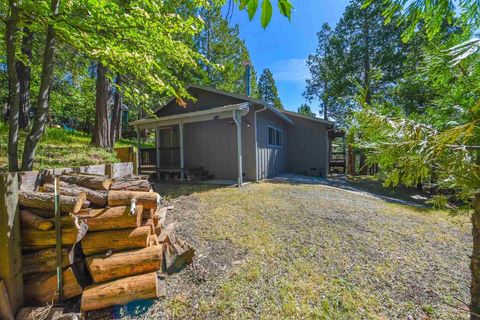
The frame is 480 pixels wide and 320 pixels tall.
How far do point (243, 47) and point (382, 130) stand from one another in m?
21.2

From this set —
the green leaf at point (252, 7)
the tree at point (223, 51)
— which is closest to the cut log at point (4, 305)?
the green leaf at point (252, 7)

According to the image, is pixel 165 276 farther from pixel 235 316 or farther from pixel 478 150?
pixel 478 150

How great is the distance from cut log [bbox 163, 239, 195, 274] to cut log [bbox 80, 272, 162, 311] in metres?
0.42

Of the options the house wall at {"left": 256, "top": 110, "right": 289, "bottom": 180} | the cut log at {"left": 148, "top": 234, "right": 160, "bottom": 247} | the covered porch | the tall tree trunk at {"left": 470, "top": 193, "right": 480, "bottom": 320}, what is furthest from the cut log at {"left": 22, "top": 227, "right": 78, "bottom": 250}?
the house wall at {"left": 256, "top": 110, "right": 289, "bottom": 180}

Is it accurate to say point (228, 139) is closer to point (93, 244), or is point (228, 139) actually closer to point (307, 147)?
point (307, 147)

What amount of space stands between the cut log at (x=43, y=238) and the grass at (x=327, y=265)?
51.8 inches

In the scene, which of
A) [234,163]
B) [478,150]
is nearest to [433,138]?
[478,150]

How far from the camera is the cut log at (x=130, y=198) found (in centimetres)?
272

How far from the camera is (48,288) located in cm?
231

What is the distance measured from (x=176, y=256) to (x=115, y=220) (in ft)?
3.25


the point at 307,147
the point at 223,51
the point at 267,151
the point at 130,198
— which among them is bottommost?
the point at 130,198

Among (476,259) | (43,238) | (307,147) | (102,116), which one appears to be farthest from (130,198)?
(307,147)

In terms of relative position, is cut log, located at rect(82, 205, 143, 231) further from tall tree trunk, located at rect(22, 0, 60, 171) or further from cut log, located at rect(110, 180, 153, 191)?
tall tree trunk, located at rect(22, 0, 60, 171)

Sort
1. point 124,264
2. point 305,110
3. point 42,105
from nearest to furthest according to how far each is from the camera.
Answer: point 124,264 < point 42,105 < point 305,110
